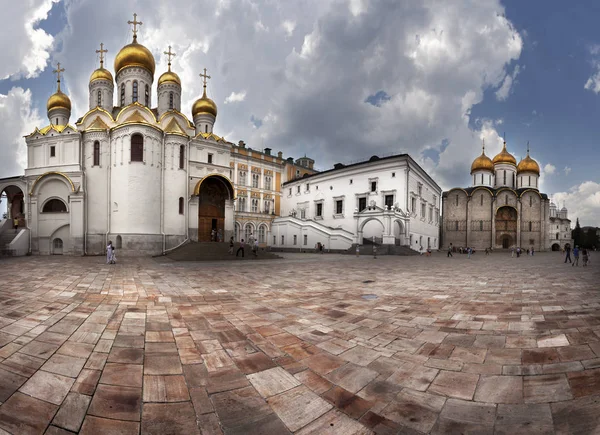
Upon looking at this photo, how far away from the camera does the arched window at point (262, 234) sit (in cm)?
4244

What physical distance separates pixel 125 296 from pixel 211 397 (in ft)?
20.3

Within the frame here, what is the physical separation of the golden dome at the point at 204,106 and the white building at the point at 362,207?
1609 centimetres

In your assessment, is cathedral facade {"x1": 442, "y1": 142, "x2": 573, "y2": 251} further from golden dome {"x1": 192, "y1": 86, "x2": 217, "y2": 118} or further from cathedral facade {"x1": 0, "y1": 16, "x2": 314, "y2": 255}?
golden dome {"x1": 192, "y1": 86, "x2": 217, "y2": 118}

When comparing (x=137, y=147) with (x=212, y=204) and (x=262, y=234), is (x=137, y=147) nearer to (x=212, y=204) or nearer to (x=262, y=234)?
(x=212, y=204)

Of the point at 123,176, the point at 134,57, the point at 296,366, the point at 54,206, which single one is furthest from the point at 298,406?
the point at 134,57

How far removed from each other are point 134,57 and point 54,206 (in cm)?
1569

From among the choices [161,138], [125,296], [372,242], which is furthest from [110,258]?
[372,242]

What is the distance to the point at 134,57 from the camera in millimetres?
28422

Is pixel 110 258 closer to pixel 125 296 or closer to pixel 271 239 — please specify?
pixel 125 296

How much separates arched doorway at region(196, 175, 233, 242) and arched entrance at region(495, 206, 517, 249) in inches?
1873

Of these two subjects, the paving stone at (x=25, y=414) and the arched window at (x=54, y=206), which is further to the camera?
the arched window at (x=54, y=206)

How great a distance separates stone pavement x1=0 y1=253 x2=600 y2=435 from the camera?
2715 millimetres

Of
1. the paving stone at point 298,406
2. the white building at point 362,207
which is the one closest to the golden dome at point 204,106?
the white building at point 362,207

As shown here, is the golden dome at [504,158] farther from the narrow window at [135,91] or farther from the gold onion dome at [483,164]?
the narrow window at [135,91]
